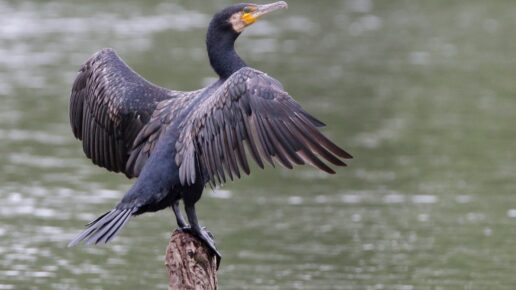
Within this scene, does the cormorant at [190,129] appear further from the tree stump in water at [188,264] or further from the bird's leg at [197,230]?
the tree stump in water at [188,264]

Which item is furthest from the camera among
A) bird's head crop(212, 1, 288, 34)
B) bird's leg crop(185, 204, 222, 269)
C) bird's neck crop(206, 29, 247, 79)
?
bird's head crop(212, 1, 288, 34)

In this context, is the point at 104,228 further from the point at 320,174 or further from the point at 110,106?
the point at 320,174

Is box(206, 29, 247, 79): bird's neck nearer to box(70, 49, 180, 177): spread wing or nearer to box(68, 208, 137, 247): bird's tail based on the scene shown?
box(70, 49, 180, 177): spread wing

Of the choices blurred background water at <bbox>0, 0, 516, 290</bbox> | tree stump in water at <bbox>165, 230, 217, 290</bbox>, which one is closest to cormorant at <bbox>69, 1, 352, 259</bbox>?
tree stump in water at <bbox>165, 230, 217, 290</bbox>

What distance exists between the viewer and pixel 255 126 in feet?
26.7

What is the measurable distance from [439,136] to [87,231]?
36.9 feet

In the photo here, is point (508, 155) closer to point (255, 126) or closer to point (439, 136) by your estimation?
point (439, 136)

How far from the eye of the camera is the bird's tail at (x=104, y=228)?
7.96 metres

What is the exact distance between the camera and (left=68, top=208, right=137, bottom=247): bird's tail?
7.96m

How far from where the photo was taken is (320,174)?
1673cm

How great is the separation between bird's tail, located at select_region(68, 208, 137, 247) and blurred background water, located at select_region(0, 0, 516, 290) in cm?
371

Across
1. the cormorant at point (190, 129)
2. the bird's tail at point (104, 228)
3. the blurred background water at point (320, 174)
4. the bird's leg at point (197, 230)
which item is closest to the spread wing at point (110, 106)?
the cormorant at point (190, 129)

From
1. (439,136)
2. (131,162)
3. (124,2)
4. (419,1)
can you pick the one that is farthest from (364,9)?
(131,162)

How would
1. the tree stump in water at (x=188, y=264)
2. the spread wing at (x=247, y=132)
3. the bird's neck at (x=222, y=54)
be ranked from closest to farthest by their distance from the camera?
the spread wing at (x=247, y=132) → the tree stump in water at (x=188, y=264) → the bird's neck at (x=222, y=54)
